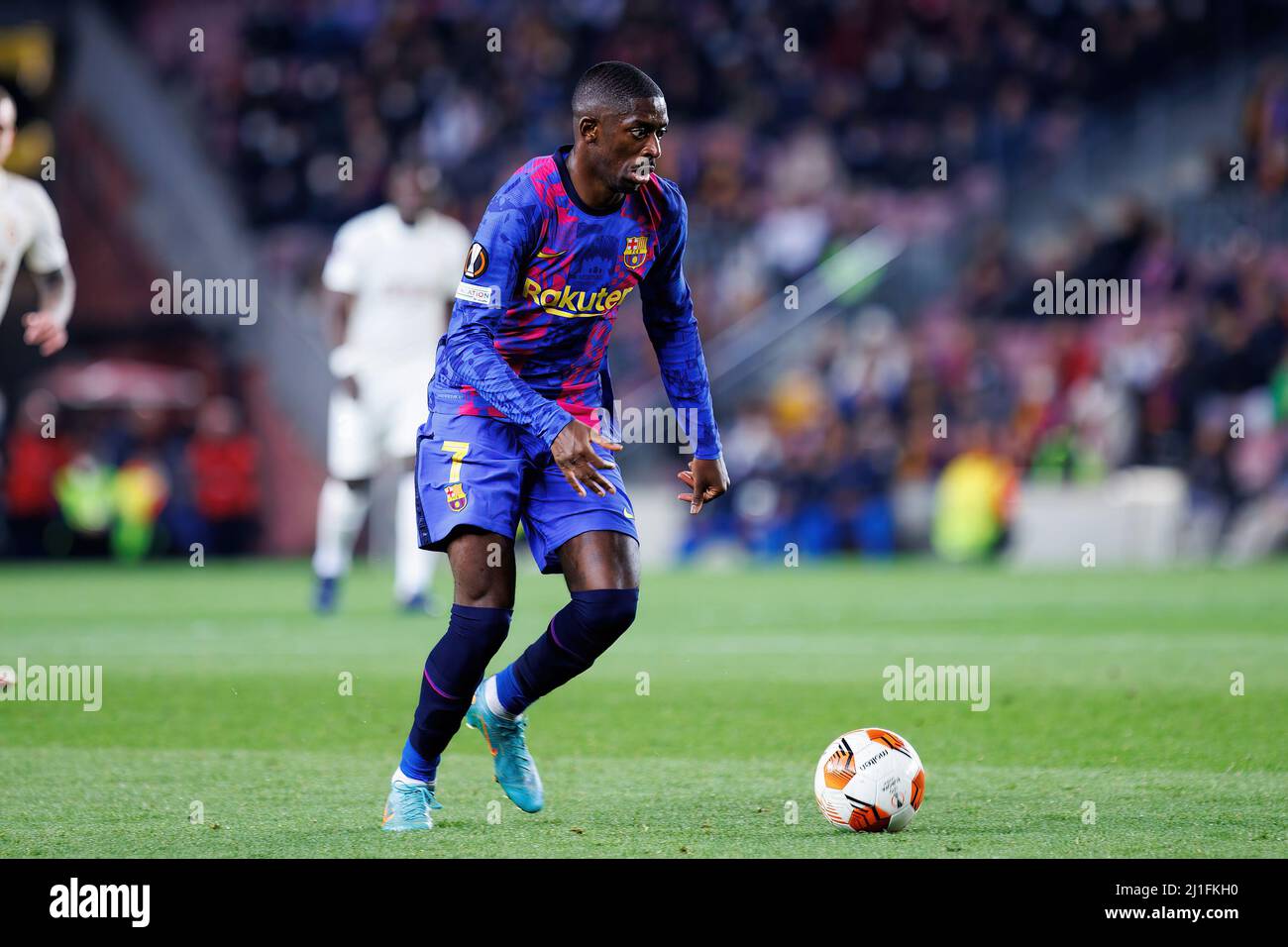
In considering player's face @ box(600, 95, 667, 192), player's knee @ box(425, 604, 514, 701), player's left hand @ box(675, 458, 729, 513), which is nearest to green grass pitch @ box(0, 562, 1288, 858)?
player's knee @ box(425, 604, 514, 701)

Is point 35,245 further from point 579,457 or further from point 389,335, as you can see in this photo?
point 579,457

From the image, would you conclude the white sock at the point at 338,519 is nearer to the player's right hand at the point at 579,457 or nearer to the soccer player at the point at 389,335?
the soccer player at the point at 389,335

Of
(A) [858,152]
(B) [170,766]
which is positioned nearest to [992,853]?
(B) [170,766]

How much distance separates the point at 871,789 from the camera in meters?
5.78

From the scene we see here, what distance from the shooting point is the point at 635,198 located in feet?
20.0

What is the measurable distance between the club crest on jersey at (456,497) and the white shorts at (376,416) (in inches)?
268

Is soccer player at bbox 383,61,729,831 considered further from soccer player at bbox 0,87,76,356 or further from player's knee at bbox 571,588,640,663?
soccer player at bbox 0,87,76,356

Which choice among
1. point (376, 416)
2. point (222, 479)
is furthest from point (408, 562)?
point (222, 479)

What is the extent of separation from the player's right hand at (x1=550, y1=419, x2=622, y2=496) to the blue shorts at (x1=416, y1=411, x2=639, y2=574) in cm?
18

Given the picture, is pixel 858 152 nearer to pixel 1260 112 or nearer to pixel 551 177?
pixel 1260 112

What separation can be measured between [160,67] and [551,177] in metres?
22.1

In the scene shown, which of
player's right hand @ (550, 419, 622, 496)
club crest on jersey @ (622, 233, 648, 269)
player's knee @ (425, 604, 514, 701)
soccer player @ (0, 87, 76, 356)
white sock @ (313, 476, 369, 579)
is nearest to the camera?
player's right hand @ (550, 419, 622, 496)

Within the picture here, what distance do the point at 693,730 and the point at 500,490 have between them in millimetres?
2608

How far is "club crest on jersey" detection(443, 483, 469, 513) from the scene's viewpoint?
5816mm
